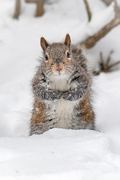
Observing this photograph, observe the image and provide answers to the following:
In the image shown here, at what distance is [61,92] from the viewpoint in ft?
12.5

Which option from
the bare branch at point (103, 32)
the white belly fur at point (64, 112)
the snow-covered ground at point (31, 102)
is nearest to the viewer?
the snow-covered ground at point (31, 102)

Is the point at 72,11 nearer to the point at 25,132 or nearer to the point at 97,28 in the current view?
the point at 97,28

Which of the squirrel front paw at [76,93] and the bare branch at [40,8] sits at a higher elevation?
the bare branch at [40,8]

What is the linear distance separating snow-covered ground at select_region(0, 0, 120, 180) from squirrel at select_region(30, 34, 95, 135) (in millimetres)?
285

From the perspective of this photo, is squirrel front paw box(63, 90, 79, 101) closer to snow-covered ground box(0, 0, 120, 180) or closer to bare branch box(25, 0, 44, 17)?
snow-covered ground box(0, 0, 120, 180)

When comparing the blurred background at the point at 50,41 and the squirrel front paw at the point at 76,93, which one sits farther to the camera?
the blurred background at the point at 50,41

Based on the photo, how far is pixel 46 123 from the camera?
4.05 metres

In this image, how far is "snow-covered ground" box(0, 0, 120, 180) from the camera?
8.87 ft

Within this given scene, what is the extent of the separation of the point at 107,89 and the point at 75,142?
8.20ft

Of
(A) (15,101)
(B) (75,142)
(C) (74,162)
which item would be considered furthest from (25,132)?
(C) (74,162)

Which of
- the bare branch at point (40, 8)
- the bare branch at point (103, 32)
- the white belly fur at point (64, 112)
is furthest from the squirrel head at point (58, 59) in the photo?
the bare branch at point (40, 8)

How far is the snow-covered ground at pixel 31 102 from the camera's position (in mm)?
2703

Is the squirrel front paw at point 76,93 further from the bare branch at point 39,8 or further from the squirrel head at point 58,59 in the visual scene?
the bare branch at point 39,8

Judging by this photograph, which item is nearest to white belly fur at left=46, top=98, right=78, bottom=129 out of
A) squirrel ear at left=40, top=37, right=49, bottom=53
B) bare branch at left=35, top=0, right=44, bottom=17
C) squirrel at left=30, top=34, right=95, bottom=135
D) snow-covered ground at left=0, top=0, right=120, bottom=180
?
squirrel at left=30, top=34, right=95, bottom=135
